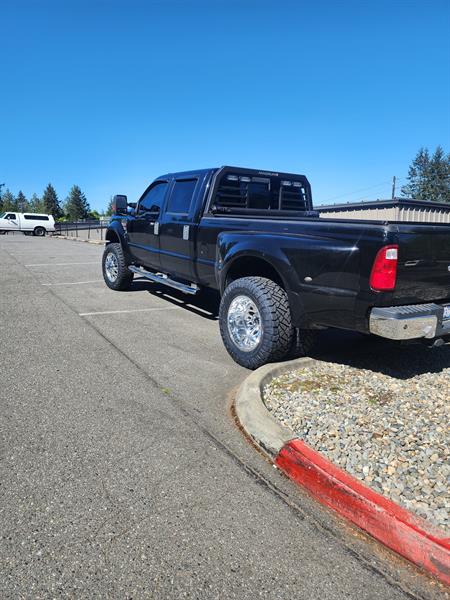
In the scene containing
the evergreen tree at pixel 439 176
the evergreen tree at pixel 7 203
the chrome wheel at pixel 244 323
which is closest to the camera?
the chrome wheel at pixel 244 323

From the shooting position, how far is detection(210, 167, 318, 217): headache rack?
578cm

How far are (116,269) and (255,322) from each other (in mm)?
4860

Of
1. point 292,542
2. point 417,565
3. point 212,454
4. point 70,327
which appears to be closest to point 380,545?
point 417,565

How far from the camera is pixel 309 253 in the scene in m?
3.74

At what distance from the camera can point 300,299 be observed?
3908 mm

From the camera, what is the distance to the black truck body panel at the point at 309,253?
3387mm

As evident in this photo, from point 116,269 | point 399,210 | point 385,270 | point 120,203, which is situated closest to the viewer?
point 385,270

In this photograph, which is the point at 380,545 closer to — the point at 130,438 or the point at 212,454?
the point at 212,454

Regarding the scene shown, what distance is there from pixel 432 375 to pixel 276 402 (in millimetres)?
1632

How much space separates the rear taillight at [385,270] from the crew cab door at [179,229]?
118 inches

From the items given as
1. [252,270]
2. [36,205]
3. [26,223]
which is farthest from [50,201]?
[252,270]

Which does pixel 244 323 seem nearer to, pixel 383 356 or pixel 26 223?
pixel 383 356

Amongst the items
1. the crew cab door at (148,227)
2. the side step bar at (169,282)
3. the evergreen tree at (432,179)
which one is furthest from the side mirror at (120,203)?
the evergreen tree at (432,179)

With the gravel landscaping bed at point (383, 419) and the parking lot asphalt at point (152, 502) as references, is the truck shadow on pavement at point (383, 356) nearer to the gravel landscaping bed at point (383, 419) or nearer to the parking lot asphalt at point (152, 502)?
the gravel landscaping bed at point (383, 419)
